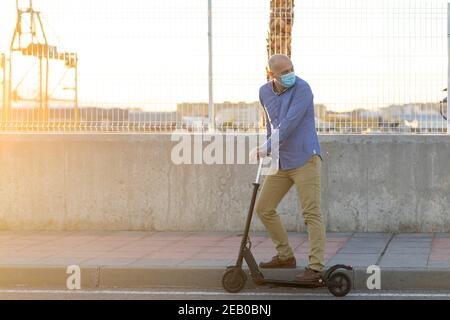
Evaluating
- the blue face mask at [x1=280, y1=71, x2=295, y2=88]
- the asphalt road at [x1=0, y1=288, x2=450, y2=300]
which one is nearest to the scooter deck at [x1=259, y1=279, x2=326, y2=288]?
the asphalt road at [x1=0, y1=288, x2=450, y2=300]

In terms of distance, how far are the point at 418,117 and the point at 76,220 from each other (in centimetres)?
423

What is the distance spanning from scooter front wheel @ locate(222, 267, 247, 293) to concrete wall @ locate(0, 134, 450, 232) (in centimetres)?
327

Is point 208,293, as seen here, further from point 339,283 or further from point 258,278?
point 339,283

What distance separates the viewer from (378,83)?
1150 centimetres

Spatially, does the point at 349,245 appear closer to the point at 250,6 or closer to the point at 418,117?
the point at 418,117

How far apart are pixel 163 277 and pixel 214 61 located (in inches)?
143

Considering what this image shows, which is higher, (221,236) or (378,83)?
(378,83)

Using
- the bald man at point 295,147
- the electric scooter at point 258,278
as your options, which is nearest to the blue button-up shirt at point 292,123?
the bald man at point 295,147

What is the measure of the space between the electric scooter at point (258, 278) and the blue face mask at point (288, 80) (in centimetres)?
72

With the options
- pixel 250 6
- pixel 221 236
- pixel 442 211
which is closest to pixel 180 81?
pixel 250 6

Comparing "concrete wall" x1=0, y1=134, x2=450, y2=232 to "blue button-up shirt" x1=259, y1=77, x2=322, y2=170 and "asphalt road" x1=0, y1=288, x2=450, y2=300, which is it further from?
"blue button-up shirt" x1=259, y1=77, x2=322, y2=170

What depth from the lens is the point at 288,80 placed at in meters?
8.19

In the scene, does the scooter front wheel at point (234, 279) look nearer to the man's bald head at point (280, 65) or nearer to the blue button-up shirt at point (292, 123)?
the blue button-up shirt at point (292, 123)
